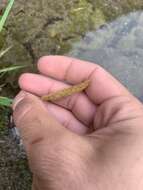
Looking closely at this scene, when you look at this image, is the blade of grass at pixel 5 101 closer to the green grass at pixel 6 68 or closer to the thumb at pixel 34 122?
the green grass at pixel 6 68

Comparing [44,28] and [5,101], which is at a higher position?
[44,28]

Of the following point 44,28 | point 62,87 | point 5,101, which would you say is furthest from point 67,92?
point 44,28

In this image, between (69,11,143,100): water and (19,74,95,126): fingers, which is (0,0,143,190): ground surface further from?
(19,74,95,126): fingers

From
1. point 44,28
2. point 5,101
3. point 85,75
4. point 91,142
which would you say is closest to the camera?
point 91,142

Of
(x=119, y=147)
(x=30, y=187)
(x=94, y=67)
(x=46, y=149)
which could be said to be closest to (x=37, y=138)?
(x=46, y=149)

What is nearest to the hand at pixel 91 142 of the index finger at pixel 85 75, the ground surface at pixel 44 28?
the index finger at pixel 85 75

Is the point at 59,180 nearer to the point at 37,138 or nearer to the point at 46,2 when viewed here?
the point at 37,138

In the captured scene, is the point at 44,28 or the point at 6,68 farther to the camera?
the point at 44,28

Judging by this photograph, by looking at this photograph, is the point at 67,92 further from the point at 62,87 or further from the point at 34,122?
the point at 34,122
